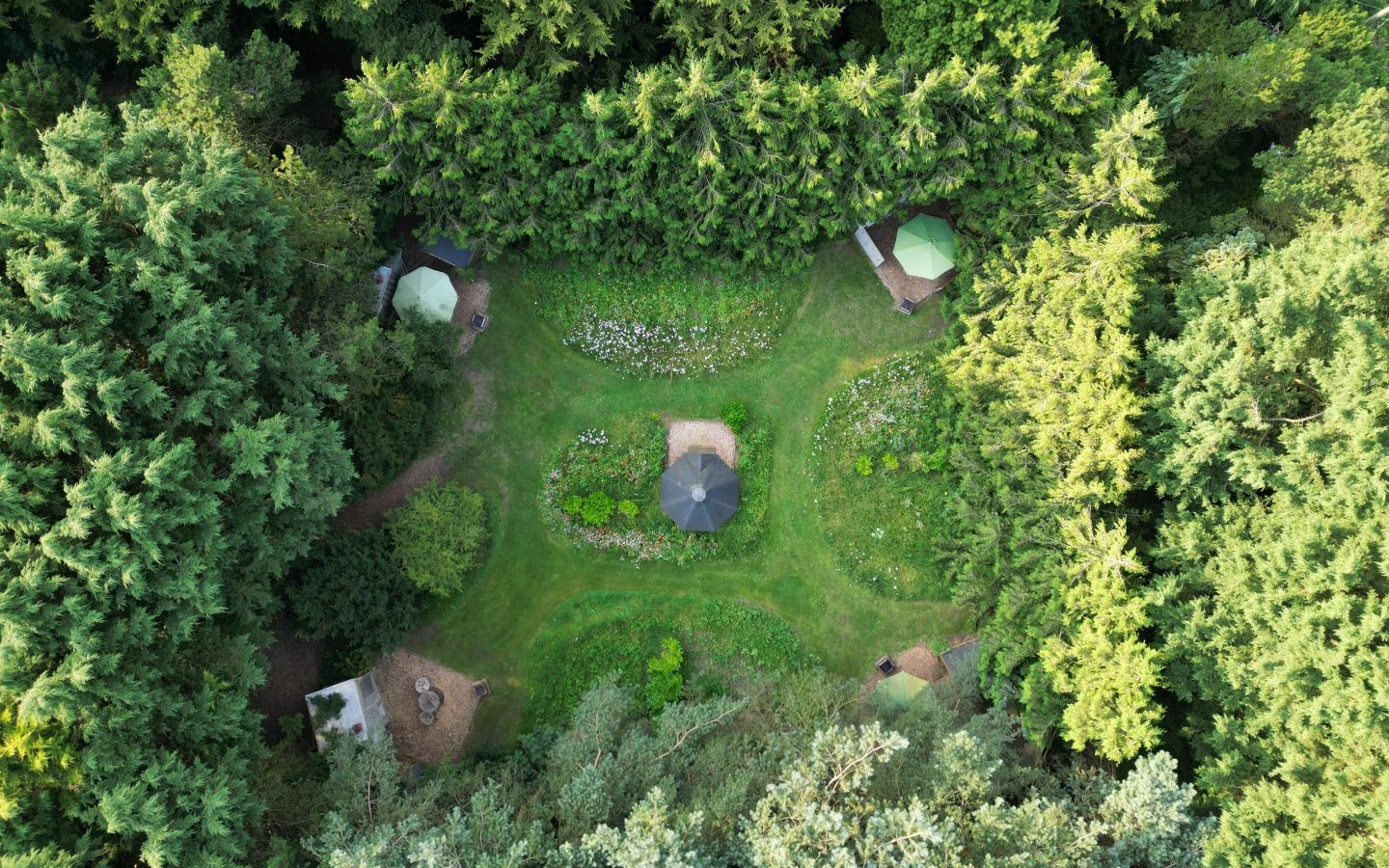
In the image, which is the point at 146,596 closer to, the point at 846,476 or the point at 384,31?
the point at 384,31

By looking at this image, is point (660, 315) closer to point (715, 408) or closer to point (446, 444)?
point (715, 408)

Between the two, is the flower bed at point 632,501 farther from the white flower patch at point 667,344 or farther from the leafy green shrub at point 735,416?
the white flower patch at point 667,344

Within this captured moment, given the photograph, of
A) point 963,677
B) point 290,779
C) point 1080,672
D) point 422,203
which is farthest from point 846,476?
point 290,779

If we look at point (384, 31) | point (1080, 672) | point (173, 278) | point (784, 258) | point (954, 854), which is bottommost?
point (954, 854)

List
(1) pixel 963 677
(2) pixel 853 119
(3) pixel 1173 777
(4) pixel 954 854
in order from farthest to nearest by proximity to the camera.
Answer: (1) pixel 963 677 → (2) pixel 853 119 → (3) pixel 1173 777 → (4) pixel 954 854

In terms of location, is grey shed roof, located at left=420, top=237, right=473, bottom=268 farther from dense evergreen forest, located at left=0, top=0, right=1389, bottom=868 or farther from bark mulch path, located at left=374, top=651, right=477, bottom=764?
bark mulch path, located at left=374, top=651, right=477, bottom=764

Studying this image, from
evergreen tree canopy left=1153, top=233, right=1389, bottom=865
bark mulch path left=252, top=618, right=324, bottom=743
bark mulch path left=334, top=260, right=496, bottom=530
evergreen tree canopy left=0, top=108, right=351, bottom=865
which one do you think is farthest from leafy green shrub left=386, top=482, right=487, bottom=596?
evergreen tree canopy left=1153, top=233, right=1389, bottom=865
